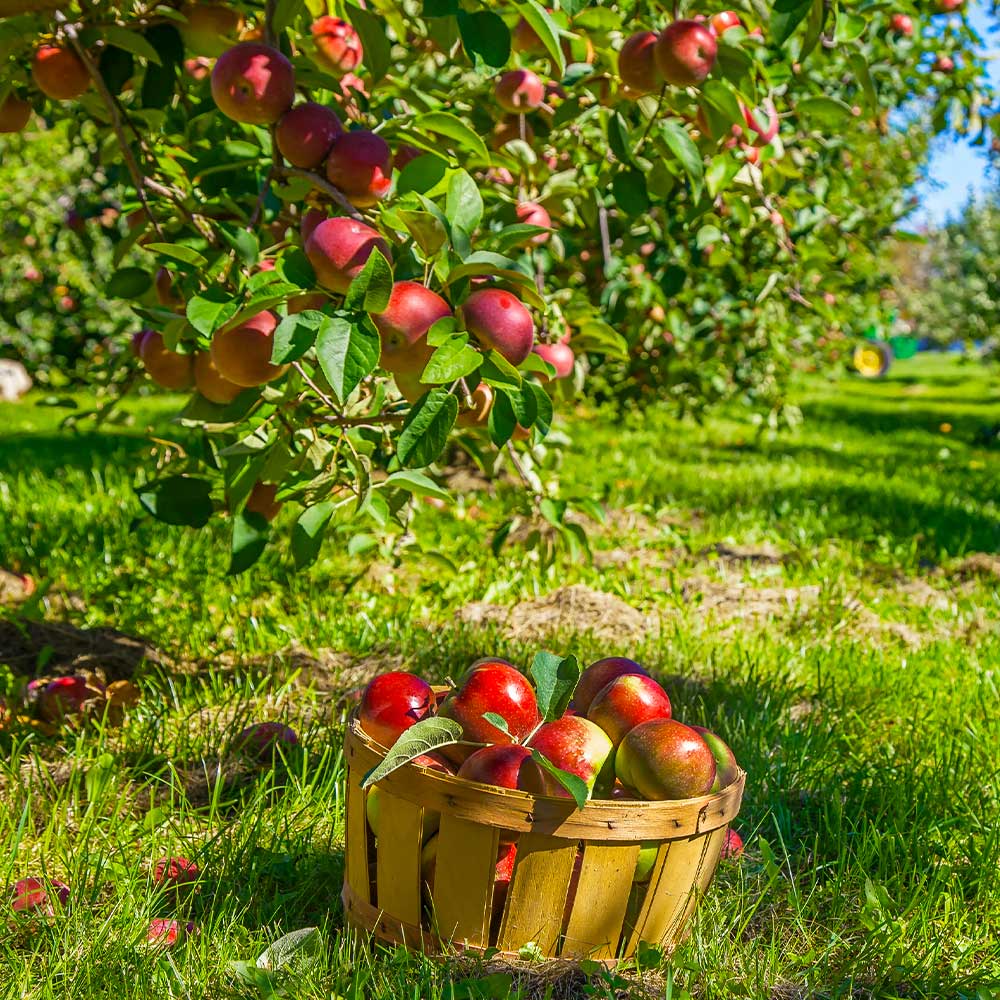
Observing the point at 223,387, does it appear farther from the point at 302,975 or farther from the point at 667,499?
the point at 667,499

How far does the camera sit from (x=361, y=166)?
160 cm

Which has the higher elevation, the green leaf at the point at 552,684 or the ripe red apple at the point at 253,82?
the ripe red apple at the point at 253,82

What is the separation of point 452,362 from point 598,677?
2.01 ft

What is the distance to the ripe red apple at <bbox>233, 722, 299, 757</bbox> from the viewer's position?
1.96 metres

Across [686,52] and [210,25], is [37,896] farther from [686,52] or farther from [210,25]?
[686,52]

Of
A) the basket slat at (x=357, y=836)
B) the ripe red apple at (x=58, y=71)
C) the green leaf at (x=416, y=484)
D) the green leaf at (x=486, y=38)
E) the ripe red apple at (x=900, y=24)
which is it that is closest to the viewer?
the basket slat at (x=357, y=836)

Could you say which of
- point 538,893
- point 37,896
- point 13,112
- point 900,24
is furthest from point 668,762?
point 900,24

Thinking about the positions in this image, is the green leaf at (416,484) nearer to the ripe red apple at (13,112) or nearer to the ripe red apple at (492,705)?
the ripe red apple at (492,705)

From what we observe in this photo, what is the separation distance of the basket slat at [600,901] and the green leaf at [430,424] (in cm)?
52

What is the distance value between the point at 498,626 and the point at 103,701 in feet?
3.25

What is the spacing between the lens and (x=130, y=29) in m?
1.83

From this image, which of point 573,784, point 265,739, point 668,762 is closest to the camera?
point 573,784

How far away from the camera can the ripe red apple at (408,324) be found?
1302 millimetres

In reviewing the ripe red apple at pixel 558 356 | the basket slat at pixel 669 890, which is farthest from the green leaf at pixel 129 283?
the basket slat at pixel 669 890
